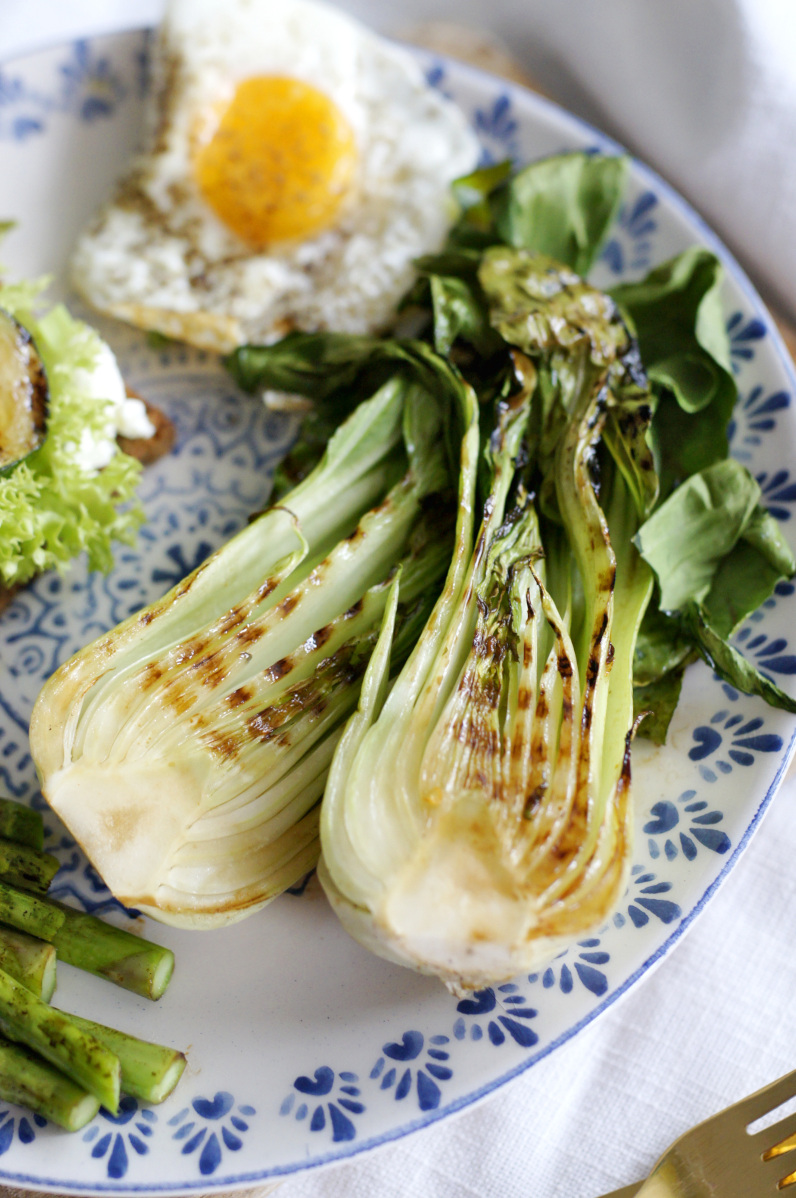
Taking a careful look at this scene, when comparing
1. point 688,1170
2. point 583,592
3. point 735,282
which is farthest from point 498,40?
point 688,1170

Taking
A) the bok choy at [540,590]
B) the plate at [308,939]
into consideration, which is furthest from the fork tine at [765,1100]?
the bok choy at [540,590]

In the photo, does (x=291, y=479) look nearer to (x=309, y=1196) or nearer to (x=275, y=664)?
(x=275, y=664)

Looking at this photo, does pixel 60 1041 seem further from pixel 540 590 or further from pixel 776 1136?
pixel 776 1136

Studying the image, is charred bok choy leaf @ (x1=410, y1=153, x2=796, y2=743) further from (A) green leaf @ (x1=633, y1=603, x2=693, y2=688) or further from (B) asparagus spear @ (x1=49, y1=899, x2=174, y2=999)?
(B) asparagus spear @ (x1=49, y1=899, x2=174, y2=999)

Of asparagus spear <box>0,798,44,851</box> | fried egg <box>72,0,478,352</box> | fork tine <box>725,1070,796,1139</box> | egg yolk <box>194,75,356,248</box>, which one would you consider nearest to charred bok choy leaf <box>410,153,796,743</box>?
fried egg <box>72,0,478,352</box>

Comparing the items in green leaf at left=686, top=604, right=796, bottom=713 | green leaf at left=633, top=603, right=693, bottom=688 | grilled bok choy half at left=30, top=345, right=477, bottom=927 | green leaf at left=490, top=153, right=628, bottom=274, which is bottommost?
grilled bok choy half at left=30, top=345, right=477, bottom=927

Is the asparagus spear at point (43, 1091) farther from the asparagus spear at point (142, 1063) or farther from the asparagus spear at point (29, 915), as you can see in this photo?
the asparagus spear at point (29, 915)
